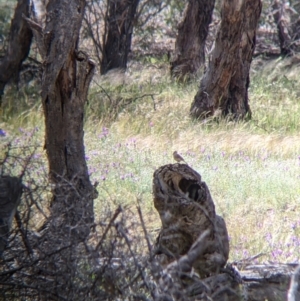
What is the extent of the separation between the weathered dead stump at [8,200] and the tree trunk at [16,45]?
8.08m

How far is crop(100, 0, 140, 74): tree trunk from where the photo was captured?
1516 cm

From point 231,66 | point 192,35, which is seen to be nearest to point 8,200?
point 231,66

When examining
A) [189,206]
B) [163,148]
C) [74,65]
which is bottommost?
[163,148]

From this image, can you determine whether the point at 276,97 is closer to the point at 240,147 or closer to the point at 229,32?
the point at 229,32

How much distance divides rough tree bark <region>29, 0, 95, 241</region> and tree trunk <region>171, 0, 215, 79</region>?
8.35m

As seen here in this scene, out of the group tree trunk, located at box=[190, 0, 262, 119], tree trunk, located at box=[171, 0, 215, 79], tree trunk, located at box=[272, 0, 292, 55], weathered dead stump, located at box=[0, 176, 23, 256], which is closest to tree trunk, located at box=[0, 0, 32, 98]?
tree trunk, located at box=[190, 0, 262, 119]

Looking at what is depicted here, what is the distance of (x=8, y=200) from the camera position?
3.90 meters

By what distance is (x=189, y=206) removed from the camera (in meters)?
4.54

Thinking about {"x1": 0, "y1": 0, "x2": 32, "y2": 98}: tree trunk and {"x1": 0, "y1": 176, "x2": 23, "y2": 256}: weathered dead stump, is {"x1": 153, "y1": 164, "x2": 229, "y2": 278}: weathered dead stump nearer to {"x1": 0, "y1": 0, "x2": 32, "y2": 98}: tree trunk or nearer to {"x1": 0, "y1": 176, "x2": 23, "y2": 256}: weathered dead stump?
{"x1": 0, "y1": 176, "x2": 23, "y2": 256}: weathered dead stump

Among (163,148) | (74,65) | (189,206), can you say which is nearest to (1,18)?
(163,148)

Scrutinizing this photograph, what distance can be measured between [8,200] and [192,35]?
11029 millimetres

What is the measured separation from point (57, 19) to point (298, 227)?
2.63 meters

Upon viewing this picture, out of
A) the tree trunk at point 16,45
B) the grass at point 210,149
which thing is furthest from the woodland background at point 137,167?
the tree trunk at point 16,45

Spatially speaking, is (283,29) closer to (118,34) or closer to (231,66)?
(118,34)
